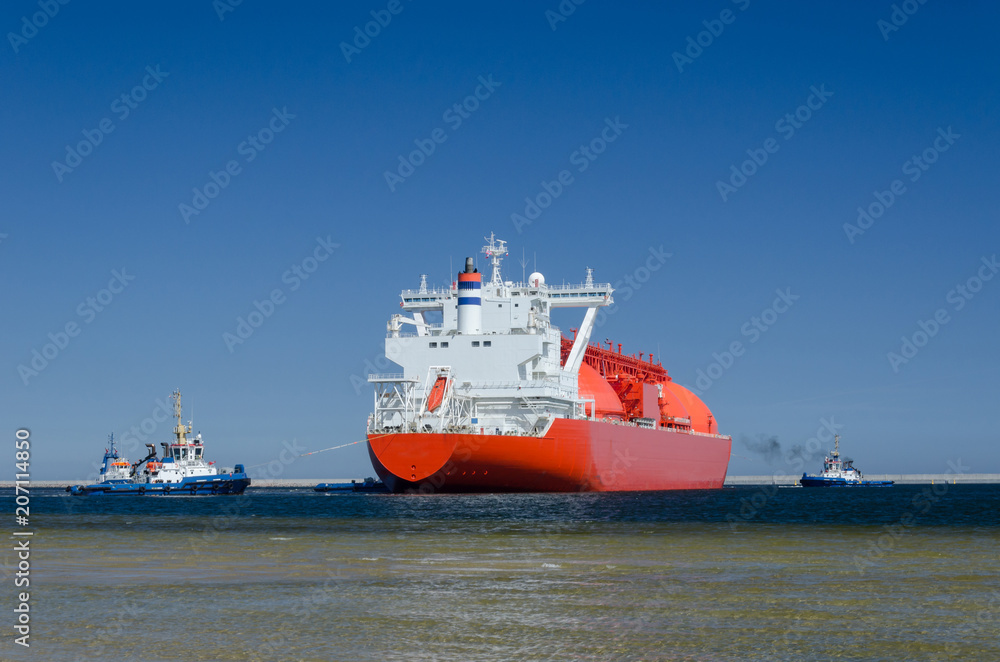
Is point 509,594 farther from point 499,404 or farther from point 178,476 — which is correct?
point 178,476

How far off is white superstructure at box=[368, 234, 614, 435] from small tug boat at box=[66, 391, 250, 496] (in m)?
25.3

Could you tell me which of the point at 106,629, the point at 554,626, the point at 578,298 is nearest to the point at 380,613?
the point at 554,626

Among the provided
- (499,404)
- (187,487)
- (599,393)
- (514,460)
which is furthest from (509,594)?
(187,487)

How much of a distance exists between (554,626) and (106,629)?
5.39 metres

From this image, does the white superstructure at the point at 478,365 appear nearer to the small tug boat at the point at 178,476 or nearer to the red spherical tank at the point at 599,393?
the red spherical tank at the point at 599,393

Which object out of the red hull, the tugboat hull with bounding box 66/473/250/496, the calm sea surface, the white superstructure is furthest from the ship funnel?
the tugboat hull with bounding box 66/473/250/496

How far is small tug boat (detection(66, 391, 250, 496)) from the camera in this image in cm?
7206

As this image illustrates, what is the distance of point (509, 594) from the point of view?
52.7ft

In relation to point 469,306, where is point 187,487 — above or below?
below

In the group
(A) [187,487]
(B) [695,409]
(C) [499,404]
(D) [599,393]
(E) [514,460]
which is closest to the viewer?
(E) [514,460]

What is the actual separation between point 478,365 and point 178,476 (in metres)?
30.9

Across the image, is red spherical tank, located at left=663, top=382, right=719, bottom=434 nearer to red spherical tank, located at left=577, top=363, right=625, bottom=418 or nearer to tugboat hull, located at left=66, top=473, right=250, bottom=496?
red spherical tank, located at left=577, top=363, right=625, bottom=418

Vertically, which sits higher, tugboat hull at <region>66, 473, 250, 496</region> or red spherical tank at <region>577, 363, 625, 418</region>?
red spherical tank at <region>577, 363, 625, 418</region>

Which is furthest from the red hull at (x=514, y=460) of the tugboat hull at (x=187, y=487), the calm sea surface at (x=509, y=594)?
the tugboat hull at (x=187, y=487)
